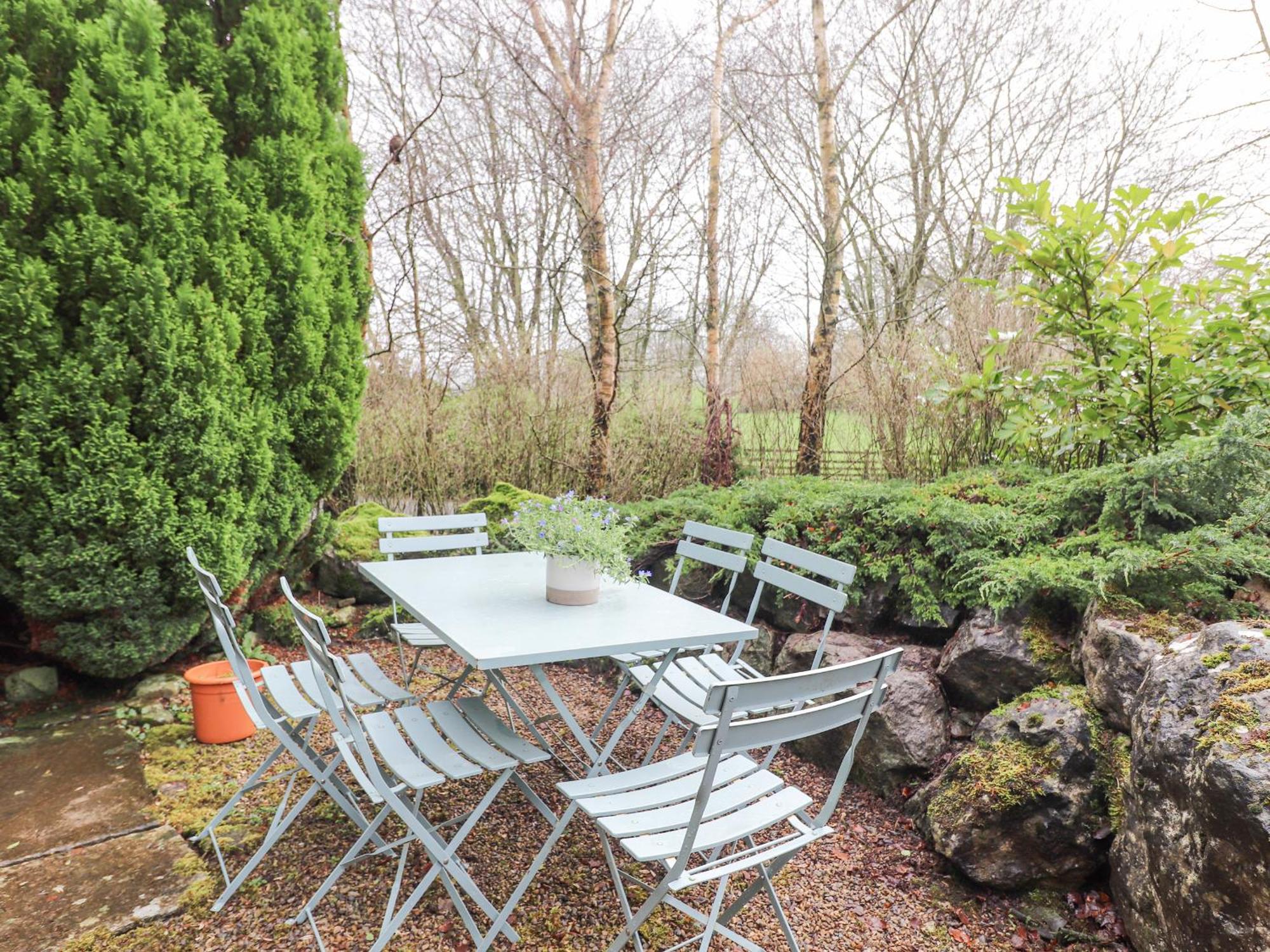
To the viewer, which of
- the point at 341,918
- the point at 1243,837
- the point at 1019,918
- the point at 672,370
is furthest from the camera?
the point at 672,370

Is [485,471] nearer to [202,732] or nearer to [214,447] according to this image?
[214,447]

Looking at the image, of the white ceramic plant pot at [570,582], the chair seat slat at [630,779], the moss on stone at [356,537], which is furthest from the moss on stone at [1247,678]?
the moss on stone at [356,537]

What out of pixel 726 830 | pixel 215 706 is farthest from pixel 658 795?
pixel 215 706

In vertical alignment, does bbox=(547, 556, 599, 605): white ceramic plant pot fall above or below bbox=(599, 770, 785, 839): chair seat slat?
above

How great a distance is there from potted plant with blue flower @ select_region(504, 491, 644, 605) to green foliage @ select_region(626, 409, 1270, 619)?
62.3 inches

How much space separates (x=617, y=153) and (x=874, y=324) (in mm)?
3963

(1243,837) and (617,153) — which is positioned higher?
(617,153)

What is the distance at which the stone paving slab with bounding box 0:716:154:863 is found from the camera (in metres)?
2.53

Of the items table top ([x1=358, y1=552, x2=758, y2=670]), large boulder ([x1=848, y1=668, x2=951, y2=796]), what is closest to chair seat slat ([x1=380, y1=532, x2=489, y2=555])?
table top ([x1=358, y1=552, x2=758, y2=670])

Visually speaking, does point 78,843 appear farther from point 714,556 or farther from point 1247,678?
point 1247,678

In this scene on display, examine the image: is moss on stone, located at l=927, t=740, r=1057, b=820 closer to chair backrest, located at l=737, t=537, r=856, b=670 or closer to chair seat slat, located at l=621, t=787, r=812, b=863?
chair backrest, located at l=737, t=537, r=856, b=670

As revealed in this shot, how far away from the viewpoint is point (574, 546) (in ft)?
8.69

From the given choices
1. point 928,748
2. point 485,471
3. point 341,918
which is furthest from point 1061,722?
point 485,471

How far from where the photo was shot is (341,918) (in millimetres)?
2143
